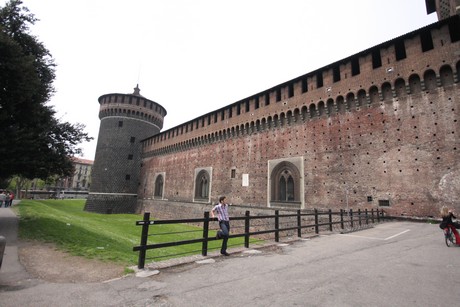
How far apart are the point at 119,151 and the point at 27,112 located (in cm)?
2674

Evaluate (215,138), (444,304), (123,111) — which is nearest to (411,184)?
(444,304)

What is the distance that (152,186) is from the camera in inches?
1342

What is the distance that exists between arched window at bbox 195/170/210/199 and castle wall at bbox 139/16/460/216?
2.85m

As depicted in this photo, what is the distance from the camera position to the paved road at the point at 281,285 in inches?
131

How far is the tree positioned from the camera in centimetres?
855

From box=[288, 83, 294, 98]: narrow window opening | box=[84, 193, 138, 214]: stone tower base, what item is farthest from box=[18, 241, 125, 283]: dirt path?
box=[84, 193, 138, 214]: stone tower base

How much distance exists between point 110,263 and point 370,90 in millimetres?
16165

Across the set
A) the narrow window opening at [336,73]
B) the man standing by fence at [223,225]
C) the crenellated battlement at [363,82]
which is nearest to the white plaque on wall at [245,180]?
the crenellated battlement at [363,82]

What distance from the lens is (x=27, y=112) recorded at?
973 cm

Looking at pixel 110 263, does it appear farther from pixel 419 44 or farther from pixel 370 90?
pixel 419 44

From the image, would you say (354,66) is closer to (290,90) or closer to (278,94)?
(290,90)

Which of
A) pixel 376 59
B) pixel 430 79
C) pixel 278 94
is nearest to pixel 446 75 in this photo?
pixel 430 79

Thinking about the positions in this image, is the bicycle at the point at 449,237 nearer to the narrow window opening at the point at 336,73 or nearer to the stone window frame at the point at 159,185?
the narrow window opening at the point at 336,73

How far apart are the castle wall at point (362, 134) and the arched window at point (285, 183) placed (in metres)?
0.11
